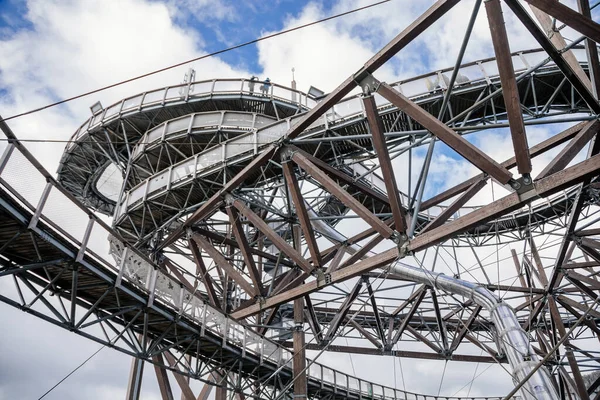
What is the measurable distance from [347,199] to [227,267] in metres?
4.75

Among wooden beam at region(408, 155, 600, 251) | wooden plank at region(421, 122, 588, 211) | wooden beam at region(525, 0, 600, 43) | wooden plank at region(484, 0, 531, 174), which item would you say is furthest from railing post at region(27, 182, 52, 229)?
wooden plank at region(421, 122, 588, 211)

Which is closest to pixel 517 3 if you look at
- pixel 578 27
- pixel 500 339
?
pixel 578 27

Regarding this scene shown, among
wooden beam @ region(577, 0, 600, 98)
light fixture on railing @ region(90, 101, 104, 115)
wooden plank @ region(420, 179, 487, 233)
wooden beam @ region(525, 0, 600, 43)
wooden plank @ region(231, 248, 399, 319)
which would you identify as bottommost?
wooden plank @ region(231, 248, 399, 319)

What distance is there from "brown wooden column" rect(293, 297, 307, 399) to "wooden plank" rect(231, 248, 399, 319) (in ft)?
8.24

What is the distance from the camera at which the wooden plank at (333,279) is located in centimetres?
1018

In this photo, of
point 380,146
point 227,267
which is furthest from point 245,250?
point 380,146

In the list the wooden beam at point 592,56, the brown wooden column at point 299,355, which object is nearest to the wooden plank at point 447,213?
the wooden beam at point 592,56

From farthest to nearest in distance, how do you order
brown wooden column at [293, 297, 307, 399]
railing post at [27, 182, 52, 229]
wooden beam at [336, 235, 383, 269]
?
brown wooden column at [293, 297, 307, 399] → wooden beam at [336, 235, 383, 269] → railing post at [27, 182, 52, 229]

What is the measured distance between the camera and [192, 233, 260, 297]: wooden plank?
1268 cm

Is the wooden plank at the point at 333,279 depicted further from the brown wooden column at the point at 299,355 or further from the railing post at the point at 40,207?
the railing post at the point at 40,207

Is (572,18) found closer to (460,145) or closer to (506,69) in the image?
(506,69)

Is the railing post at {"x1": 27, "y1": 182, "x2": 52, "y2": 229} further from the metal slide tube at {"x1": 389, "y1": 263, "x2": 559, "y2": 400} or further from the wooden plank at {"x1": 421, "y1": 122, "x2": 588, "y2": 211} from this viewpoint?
the wooden plank at {"x1": 421, "y1": 122, "x2": 588, "y2": 211}

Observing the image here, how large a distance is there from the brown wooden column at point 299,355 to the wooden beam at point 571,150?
8.88m

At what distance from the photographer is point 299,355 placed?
16016 mm
